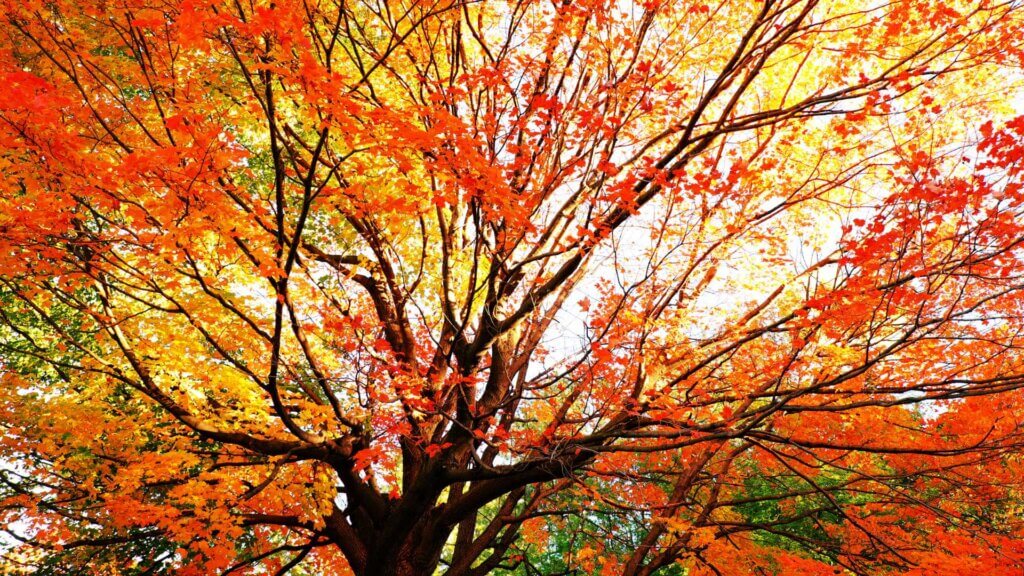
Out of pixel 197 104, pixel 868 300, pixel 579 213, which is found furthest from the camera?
pixel 579 213

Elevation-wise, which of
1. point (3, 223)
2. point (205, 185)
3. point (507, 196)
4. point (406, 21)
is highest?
point (406, 21)

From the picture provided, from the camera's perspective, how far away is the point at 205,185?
16.0 ft

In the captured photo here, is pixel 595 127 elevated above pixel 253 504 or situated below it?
above

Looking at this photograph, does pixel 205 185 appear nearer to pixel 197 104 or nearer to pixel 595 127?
pixel 197 104

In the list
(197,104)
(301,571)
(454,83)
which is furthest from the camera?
(301,571)

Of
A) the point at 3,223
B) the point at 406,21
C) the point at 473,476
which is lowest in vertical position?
the point at 473,476

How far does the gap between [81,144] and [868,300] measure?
25.9 feet

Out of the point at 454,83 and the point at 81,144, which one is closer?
the point at 81,144

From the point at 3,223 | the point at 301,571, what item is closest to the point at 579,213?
the point at 3,223

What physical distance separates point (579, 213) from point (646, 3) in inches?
95.9

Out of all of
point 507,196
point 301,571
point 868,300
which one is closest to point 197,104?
point 507,196

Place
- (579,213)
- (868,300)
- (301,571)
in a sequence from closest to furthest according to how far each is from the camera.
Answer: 1. (868,300)
2. (579,213)
3. (301,571)

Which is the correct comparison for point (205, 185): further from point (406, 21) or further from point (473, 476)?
point (473, 476)

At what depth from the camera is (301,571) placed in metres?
13.8
